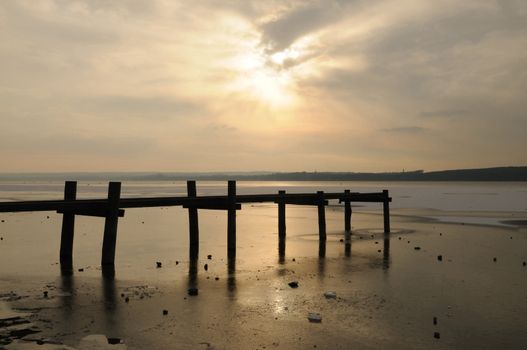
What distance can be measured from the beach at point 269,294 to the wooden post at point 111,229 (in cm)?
55

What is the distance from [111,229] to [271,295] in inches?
270

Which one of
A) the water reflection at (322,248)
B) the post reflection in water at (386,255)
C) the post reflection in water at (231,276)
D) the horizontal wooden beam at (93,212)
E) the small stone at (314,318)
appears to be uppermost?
the horizontal wooden beam at (93,212)

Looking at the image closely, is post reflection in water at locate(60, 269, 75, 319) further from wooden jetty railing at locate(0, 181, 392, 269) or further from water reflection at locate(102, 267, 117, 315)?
wooden jetty railing at locate(0, 181, 392, 269)

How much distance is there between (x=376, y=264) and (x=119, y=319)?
9661 mm

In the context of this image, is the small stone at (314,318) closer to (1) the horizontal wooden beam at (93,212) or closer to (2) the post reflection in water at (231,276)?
(2) the post reflection in water at (231,276)

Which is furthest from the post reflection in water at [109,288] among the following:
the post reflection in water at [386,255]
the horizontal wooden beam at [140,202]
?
the post reflection in water at [386,255]

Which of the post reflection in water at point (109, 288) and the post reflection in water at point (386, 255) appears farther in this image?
the post reflection in water at point (386, 255)

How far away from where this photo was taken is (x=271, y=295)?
12.4 meters

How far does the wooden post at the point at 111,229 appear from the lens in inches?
652

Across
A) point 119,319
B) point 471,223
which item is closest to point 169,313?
point 119,319

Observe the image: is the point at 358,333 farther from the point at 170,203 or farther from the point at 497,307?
the point at 170,203

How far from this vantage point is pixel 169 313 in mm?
10664

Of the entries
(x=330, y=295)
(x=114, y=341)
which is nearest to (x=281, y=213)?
(x=330, y=295)

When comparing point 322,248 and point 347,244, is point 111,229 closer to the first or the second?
point 322,248
